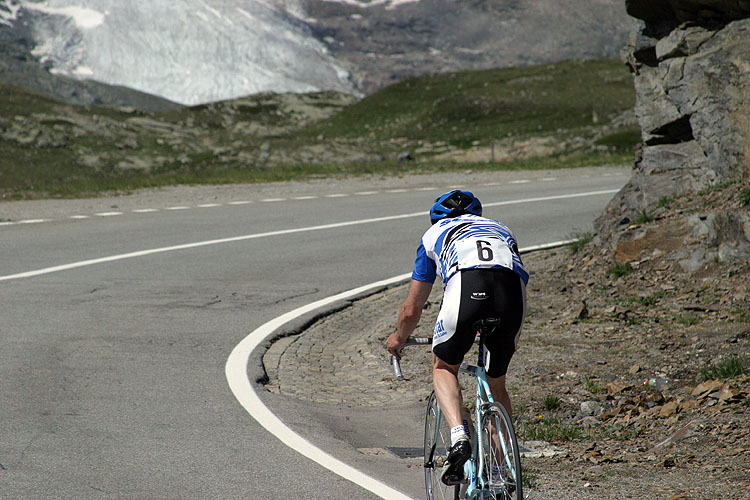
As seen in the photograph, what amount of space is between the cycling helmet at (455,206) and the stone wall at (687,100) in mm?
7655

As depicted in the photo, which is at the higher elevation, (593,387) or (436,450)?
(436,450)

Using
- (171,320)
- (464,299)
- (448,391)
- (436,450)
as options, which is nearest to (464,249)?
(464,299)

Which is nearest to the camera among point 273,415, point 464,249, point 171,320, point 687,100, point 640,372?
point 464,249

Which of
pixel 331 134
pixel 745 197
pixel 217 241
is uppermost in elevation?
pixel 331 134

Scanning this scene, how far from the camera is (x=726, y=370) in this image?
6898mm

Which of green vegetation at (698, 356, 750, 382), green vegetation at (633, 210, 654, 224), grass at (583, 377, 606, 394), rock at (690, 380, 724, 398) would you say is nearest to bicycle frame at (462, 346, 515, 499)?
rock at (690, 380, 724, 398)

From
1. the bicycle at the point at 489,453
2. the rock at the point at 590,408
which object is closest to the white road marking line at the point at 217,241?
the rock at the point at 590,408

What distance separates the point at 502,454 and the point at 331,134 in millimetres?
104459

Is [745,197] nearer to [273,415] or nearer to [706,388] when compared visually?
[706,388]

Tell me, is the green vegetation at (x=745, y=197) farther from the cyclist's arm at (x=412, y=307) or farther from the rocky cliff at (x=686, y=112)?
the cyclist's arm at (x=412, y=307)

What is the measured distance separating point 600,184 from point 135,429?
70.8 feet

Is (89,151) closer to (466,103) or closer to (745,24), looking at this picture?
(745,24)

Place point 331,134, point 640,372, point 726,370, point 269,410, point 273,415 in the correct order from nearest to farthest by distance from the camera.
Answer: point 726,370 → point 273,415 → point 269,410 → point 640,372 → point 331,134

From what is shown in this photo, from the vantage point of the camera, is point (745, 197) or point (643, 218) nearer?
point (745, 197)
